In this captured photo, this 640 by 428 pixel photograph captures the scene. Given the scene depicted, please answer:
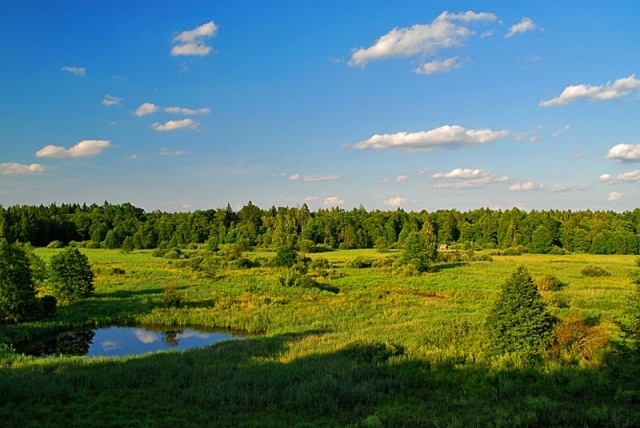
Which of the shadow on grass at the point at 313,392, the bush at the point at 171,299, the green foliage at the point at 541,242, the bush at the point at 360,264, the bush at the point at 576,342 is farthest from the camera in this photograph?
the green foliage at the point at 541,242

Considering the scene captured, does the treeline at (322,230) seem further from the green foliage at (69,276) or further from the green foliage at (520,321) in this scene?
the green foliage at (520,321)

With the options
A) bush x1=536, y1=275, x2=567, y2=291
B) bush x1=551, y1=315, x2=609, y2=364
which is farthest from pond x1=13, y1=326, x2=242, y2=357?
bush x1=536, y1=275, x2=567, y2=291

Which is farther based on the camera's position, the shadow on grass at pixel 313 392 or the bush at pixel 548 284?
the bush at pixel 548 284

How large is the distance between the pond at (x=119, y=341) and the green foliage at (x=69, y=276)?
7984mm

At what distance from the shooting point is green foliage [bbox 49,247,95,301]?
3897cm

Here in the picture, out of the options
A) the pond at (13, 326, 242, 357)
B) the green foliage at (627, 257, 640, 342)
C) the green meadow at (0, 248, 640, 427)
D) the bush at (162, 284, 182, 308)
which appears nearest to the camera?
A: the green meadow at (0, 248, 640, 427)

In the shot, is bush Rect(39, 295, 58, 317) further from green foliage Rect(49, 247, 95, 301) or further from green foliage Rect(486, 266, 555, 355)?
green foliage Rect(486, 266, 555, 355)

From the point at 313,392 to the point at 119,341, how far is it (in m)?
19.9

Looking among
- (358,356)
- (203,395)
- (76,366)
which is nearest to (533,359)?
(358,356)

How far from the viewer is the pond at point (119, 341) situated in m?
27.8

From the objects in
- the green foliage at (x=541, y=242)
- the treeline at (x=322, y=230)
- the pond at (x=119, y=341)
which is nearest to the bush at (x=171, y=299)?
the pond at (x=119, y=341)

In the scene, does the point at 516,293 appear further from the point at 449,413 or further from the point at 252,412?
the point at 252,412

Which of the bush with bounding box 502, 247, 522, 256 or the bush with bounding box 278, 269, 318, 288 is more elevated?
the bush with bounding box 502, 247, 522, 256

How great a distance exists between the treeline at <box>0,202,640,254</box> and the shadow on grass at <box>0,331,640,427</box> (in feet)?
256
